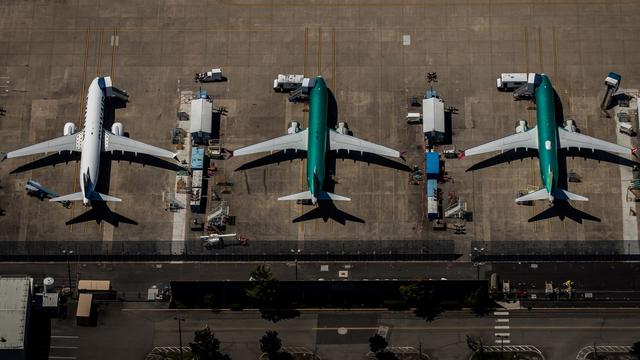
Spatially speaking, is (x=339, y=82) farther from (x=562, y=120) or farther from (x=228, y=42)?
(x=562, y=120)

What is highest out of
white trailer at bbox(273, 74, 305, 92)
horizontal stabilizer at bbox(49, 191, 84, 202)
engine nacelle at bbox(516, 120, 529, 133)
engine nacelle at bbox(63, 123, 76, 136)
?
white trailer at bbox(273, 74, 305, 92)

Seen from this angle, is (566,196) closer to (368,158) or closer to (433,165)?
(433,165)

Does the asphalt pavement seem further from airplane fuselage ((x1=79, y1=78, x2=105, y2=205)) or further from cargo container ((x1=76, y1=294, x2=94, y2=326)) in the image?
airplane fuselage ((x1=79, y1=78, x2=105, y2=205))

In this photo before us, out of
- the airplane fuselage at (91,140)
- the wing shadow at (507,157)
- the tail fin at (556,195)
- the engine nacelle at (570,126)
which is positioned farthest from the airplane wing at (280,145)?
the engine nacelle at (570,126)

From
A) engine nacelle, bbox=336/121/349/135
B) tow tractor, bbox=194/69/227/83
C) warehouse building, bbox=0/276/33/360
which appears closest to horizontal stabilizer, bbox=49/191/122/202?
warehouse building, bbox=0/276/33/360

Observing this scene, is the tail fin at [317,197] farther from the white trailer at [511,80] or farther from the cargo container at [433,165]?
the white trailer at [511,80]
